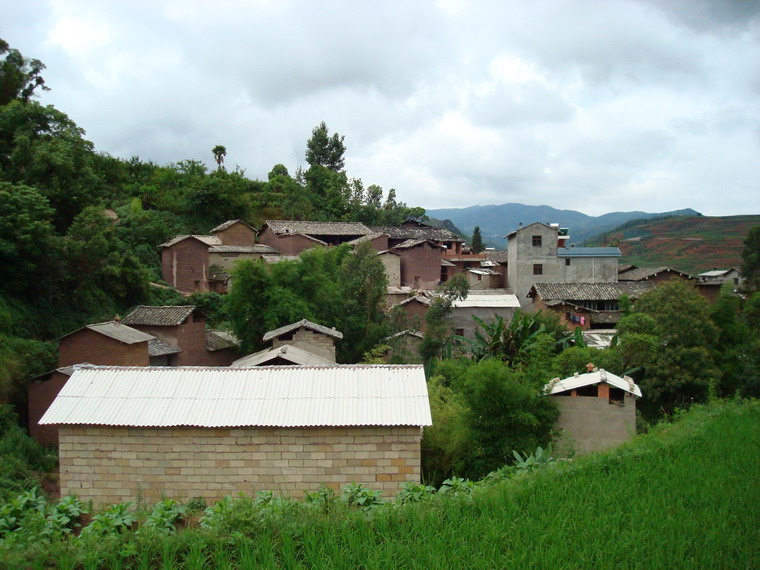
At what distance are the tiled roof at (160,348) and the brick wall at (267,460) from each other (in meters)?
8.60

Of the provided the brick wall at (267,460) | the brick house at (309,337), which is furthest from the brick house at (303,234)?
the brick wall at (267,460)

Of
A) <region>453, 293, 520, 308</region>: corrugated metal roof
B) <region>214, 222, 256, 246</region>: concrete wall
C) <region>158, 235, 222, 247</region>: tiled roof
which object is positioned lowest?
<region>453, 293, 520, 308</region>: corrugated metal roof

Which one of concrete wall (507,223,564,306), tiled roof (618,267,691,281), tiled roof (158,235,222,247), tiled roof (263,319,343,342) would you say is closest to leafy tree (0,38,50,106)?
tiled roof (158,235,222,247)

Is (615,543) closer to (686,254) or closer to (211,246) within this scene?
(211,246)

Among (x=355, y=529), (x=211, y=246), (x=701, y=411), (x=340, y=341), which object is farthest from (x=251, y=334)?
(x=355, y=529)

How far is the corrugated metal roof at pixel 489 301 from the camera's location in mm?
26266

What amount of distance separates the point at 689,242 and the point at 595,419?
57594 millimetres

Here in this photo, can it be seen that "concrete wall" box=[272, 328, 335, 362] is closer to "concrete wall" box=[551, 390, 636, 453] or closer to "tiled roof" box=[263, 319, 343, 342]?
"tiled roof" box=[263, 319, 343, 342]

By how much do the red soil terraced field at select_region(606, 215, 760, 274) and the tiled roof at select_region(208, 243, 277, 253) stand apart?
32.3 meters

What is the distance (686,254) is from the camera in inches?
2329

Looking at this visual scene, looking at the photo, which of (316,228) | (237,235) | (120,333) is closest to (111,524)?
(120,333)

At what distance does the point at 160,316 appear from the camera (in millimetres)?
19062

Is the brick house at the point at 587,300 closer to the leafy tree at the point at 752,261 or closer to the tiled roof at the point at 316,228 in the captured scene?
the leafy tree at the point at 752,261

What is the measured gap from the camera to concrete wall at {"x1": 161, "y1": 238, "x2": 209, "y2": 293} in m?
27.5
